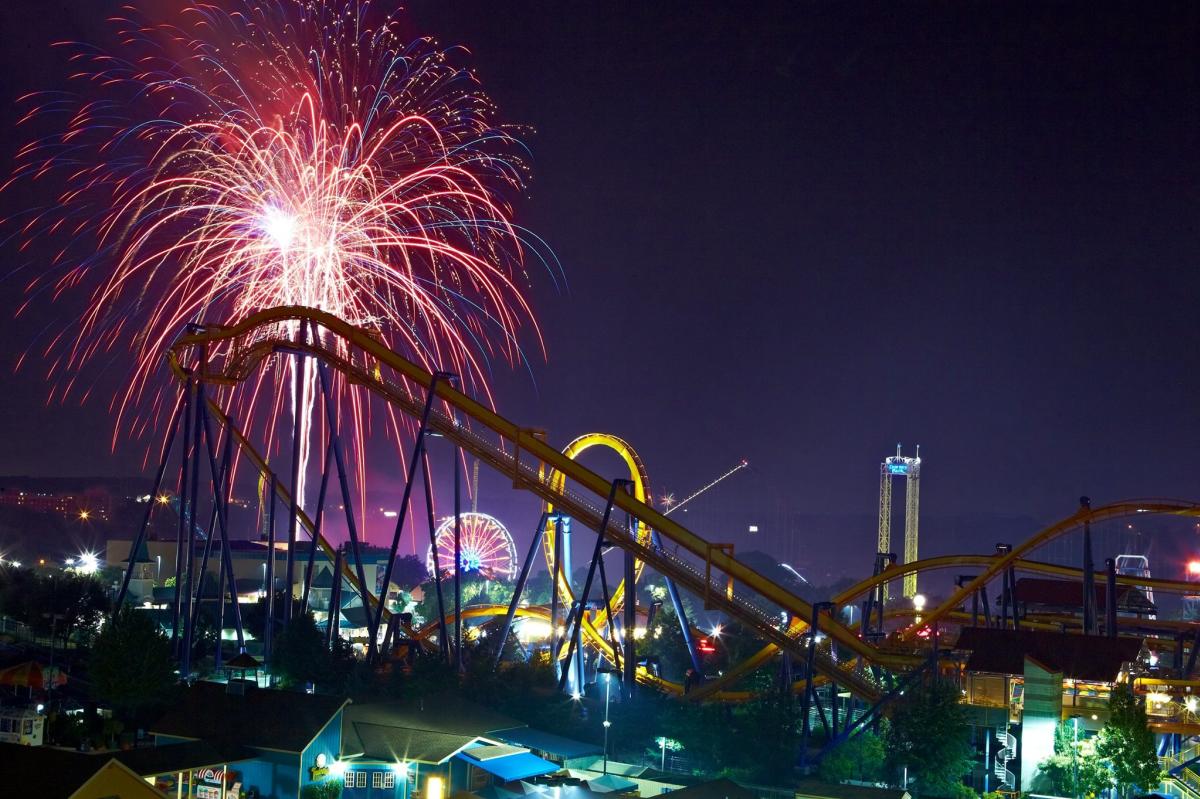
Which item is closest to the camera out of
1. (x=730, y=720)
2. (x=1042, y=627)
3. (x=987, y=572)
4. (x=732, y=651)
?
(x=730, y=720)

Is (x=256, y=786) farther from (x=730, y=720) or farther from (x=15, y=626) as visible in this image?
(x=15, y=626)

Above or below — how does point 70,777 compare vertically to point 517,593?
below

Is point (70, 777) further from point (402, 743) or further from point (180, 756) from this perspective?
point (402, 743)

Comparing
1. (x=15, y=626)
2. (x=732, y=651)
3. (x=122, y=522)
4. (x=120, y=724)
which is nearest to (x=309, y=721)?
(x=120, y=724)

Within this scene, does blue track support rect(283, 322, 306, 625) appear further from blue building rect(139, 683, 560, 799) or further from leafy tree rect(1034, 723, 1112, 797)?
leafy tree rect(1034, 723, 1112, 797)

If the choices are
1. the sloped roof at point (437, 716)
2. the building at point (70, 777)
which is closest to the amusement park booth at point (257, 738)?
the sloped roof at point (437, 716)

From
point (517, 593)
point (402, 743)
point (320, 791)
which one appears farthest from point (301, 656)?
point (320, 791)
